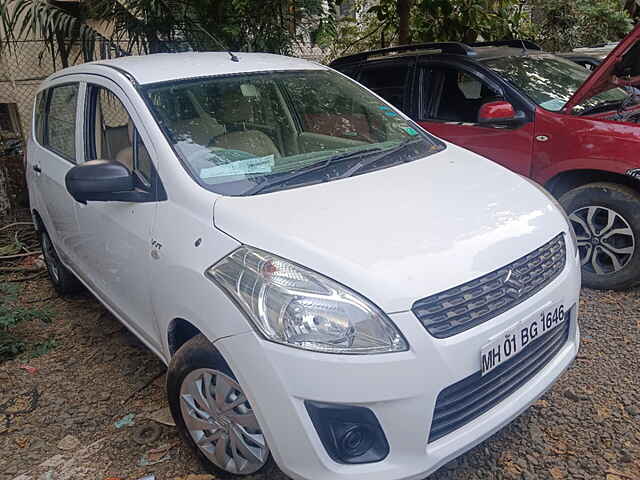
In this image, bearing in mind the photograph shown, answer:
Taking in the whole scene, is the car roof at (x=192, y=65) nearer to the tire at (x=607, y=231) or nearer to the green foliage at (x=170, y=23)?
the tire at (x=607, y=231)

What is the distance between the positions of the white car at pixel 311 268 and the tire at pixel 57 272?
1.19 m

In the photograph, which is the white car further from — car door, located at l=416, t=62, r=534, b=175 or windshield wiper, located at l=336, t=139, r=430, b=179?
car door, located at l=416, t=62, r=534, b=175

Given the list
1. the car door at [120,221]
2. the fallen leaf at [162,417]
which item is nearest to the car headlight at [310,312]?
the car door at [120,221]

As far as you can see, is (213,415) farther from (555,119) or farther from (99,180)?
(555,119)

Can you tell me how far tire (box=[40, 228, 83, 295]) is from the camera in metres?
4.24

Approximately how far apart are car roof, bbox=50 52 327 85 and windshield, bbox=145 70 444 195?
2.4 inches

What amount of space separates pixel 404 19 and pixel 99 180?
233 inches

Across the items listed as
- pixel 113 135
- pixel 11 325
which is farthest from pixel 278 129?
pixel 11 325

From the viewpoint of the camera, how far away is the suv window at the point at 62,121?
11.0 feet

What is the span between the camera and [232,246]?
2070 mm

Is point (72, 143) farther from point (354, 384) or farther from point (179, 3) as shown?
point (179, 3)

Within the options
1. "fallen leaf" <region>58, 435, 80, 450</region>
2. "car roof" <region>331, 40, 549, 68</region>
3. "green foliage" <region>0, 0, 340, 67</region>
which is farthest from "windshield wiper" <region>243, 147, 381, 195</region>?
"green foliage" <region>0, 0, 340, 67</region>

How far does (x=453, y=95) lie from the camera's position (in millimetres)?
4668

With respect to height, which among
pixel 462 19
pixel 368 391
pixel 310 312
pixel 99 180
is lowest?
pixel 368 391
